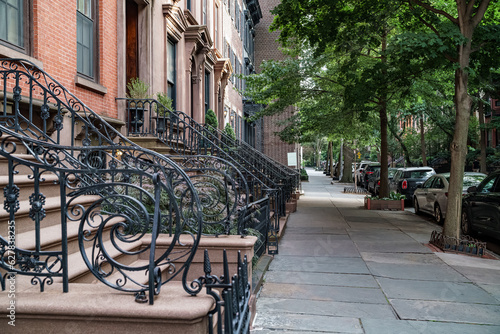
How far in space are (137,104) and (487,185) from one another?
8.63 meters

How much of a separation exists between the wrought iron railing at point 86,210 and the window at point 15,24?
0.46 m

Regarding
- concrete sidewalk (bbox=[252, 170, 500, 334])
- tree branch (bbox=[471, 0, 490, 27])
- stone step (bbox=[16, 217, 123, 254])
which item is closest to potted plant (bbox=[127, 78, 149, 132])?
concrete sidewalk (bbox=[252, 170, 500, 334])

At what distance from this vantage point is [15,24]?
673cm

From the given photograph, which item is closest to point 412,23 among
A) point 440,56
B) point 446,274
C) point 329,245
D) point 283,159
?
point 440,56

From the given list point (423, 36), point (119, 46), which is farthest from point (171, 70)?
point (423, 36)

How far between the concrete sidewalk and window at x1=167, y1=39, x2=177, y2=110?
20.6 ft

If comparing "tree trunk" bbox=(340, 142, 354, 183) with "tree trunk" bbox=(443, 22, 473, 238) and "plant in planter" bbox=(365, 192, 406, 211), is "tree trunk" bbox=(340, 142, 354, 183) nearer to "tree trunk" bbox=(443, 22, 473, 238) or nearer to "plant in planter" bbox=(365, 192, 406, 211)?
"plant in planter" bbox=(365, 192, 406, 211)

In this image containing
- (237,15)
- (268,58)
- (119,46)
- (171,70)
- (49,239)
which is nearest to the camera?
(49,239)

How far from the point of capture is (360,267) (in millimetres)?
7316

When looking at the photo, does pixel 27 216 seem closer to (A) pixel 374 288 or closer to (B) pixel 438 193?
(A) pixel 374 288

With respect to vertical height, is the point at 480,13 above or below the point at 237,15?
below

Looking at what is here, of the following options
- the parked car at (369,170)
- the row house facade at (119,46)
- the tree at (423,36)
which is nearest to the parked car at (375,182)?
the parked car at (369,170)

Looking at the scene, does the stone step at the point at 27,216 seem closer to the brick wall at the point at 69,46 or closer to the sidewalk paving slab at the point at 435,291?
the brick wall at the point at 69,46

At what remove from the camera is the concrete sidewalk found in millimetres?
4785
